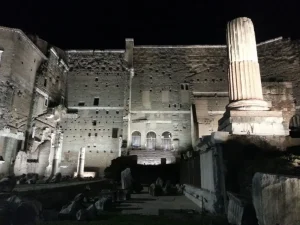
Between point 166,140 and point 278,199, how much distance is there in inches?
801

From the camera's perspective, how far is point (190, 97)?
2311 cm

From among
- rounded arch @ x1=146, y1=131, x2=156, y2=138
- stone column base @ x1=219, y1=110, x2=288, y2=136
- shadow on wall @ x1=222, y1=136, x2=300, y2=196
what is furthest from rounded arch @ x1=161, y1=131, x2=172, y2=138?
shadow on wall @ x1=222, y1=136, x2=300, y2=196

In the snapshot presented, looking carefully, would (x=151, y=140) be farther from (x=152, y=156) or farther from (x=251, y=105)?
(x=251, y=105)

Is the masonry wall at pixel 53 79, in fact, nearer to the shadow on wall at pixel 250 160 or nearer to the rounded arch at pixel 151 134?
the rounded arch at pixel 151 134

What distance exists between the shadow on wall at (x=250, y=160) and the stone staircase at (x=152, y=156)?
46.8ft

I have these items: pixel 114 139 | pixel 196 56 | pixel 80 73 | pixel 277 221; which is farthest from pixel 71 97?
pixel 277 221

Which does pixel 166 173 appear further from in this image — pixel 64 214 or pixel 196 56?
pixel 196 56

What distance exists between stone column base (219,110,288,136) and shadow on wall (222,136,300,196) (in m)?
0.80

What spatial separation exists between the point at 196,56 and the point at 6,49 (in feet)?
56.5

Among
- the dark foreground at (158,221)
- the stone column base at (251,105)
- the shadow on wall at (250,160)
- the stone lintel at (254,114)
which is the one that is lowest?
the dark foreground at (158,221)

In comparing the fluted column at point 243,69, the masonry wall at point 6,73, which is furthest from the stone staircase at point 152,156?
the fluted column at point 243,69

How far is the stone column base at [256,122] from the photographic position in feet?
19.8

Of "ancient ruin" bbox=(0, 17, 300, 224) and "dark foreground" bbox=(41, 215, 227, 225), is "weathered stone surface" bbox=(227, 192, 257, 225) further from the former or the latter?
"ancient ruin" bbox=(0, 17, 300, 224)

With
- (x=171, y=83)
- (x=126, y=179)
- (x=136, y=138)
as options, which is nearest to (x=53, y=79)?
(x=136, y=138)
